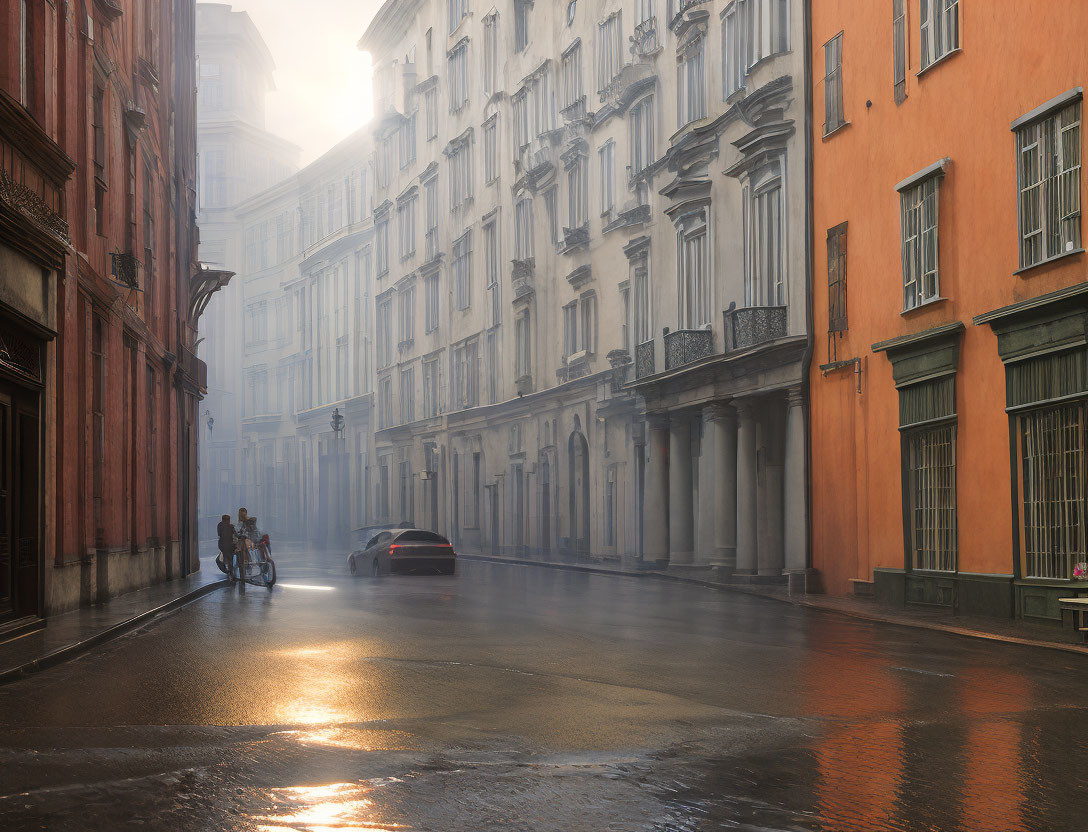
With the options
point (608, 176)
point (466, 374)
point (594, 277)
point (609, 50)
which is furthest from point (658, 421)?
point (466, 374)

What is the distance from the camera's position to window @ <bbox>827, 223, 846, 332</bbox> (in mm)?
25672

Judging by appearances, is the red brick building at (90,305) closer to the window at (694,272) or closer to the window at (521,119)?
the window at (694,272)

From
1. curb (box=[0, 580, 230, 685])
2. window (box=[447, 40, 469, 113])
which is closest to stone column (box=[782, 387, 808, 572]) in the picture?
curb (box=[0, 580, 230, 685])

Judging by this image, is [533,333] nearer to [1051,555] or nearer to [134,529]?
[134,529]

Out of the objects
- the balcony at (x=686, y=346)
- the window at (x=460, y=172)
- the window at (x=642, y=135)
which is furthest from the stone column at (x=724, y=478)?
the window at (x=460, y=172)

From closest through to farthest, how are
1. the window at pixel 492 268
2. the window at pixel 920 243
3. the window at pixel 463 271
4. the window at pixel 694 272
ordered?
the window at pixel 920 243 < the window at pixel 694 272 < the window at pixel 492 268 < the window at pixel 463 271

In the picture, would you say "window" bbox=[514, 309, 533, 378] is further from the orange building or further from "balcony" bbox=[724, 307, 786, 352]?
the orange building

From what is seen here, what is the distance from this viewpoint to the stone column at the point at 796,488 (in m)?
27.2

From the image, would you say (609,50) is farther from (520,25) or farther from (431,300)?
(431,300)

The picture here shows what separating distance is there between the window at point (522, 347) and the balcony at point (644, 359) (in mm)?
12061

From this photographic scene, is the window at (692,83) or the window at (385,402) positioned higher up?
the window at (692,83)

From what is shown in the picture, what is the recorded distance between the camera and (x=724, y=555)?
103 ft

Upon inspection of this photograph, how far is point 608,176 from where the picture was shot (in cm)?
4212

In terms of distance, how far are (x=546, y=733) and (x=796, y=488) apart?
19365mm
